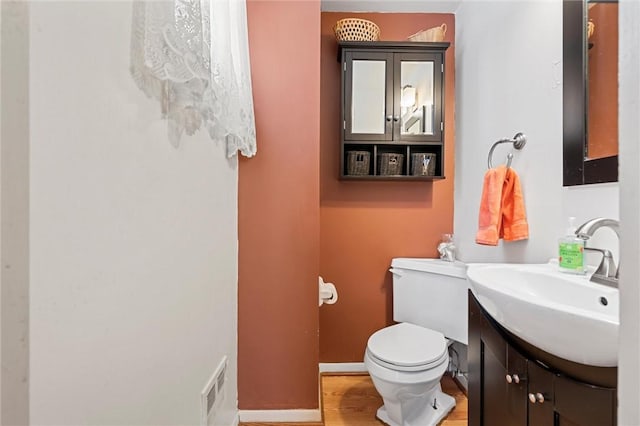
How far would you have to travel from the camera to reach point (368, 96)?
179cm

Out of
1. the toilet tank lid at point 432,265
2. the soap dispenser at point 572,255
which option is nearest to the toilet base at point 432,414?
the toilet tank lid at point 432,265

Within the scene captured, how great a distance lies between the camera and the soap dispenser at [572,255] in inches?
34.7

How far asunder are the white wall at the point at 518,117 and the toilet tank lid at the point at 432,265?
5.2 inches

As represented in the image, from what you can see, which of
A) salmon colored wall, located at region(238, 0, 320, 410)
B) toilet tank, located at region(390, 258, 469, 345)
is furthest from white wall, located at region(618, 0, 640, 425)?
toilet tank, located at region(390, 258, 469, 345)

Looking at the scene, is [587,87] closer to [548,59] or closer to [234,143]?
[548,59]

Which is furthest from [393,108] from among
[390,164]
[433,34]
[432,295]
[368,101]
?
[432,295]

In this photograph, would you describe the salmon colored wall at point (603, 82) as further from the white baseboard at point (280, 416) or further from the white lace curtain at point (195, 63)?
the white baseboard at point (280, 416)

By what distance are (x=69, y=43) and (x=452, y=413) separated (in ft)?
6.48

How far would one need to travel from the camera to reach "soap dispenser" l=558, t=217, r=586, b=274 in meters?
0.88

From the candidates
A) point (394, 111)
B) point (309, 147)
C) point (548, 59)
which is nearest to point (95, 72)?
point (309, 147)

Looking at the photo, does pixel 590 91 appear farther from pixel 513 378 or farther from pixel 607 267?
pixel 513 378

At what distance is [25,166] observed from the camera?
35 centimetres

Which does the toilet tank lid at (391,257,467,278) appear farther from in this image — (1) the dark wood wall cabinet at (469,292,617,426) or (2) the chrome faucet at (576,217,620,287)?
(2) the chrome faucet at (576,217,620,287)

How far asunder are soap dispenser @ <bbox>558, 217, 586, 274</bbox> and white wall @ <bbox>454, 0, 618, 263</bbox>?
92mm
